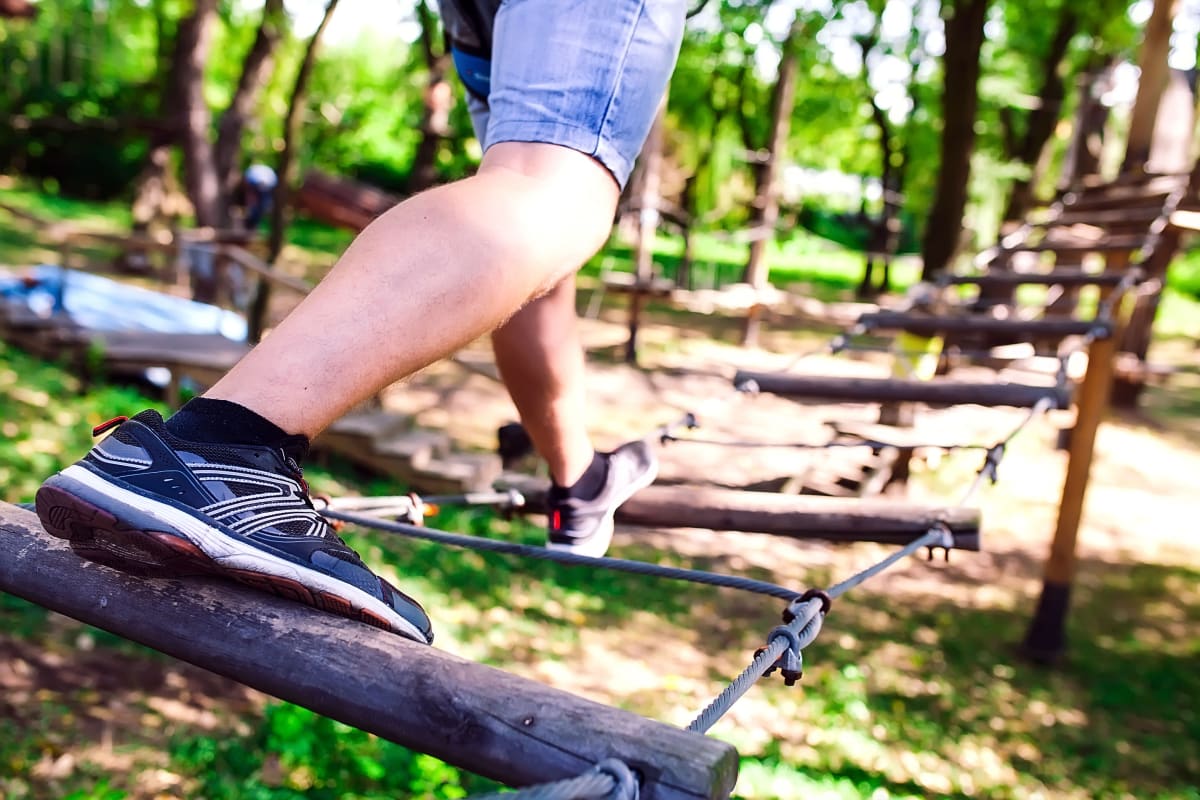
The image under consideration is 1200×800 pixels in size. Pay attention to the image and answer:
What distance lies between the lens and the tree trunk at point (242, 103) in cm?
966

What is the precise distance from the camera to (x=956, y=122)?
771cm

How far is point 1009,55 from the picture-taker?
1756cm

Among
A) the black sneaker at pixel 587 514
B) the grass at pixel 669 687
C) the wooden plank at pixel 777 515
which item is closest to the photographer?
the black sneaker at pixel 587 514

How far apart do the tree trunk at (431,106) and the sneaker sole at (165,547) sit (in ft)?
30.8

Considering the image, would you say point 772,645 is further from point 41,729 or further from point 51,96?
point 51,96

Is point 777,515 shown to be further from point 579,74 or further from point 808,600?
point 579,74

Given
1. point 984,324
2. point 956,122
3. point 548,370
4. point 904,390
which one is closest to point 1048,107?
point 956,122

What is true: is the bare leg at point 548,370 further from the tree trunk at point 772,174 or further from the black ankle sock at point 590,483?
the tree trunk at point 772,174

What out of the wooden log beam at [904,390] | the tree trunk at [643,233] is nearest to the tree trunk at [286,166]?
the wooden log beam at [904,390]

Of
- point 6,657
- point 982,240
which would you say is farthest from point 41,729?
point 982,240

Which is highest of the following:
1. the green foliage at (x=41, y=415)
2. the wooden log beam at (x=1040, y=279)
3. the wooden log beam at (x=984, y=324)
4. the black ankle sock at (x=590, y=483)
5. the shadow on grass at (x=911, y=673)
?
the wooden log beam at (x=1040, y=279)

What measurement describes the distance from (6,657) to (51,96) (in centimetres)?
2027

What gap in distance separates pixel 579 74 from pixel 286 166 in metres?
5.95

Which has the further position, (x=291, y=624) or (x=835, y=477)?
(x=835, y=477)
